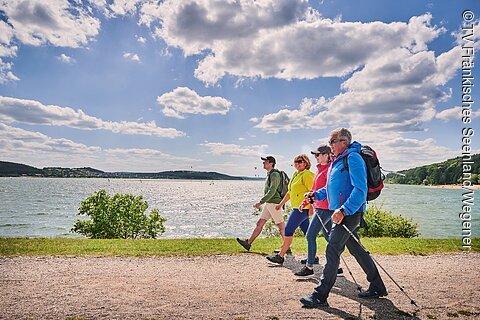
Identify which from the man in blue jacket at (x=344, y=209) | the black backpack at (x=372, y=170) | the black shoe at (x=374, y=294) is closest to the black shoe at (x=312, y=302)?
the man in blue jacket at (x=344, y=209)

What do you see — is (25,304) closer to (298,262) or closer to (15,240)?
(298,262)

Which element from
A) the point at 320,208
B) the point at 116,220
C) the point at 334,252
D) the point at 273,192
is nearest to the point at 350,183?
the point at 334,252

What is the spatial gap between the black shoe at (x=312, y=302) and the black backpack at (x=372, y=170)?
5.18ft

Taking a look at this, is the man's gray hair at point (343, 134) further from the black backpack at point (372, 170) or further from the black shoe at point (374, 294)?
the black shoe at point (374, 294)

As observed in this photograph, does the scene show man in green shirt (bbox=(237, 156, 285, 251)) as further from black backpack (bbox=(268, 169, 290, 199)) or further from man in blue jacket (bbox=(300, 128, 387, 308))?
man in blue jacket (bbox=(300, 128, 387, 308))

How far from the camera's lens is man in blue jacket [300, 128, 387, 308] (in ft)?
17.4

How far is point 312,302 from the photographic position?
539 centimetres

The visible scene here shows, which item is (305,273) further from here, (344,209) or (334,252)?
(344,209)

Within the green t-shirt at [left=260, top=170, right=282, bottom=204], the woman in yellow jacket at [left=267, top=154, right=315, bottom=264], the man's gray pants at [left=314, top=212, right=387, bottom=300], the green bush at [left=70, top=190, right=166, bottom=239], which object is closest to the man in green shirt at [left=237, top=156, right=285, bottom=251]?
the green t-shirt at [left=260, top=170, right=282, bottom=204]

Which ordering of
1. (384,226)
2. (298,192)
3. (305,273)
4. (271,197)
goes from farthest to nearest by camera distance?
(384,226) → (271,197) → (298,192) → (305,273)

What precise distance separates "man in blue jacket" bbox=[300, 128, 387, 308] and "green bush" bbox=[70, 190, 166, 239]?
1269 centimetres

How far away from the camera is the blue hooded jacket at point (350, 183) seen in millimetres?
5289

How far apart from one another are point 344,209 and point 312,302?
1.32 m

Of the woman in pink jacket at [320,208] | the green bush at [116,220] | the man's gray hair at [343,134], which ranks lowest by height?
the green bush at [116,220]
